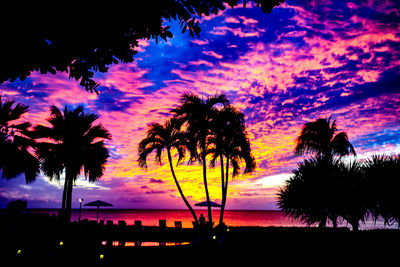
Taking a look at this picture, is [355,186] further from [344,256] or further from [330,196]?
[344,256]

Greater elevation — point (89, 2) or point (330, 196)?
point (89, 2)

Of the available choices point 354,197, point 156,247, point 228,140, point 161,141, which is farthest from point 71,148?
A: point 354,197

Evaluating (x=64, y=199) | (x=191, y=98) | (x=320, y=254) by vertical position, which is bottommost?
(x=320, y=254)

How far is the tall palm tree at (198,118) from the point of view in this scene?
13688mm

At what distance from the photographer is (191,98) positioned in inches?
540

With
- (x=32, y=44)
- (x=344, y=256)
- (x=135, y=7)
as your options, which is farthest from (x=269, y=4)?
(x=344, y=256)

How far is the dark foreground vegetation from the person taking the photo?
4.26 m

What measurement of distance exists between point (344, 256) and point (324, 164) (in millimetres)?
4532

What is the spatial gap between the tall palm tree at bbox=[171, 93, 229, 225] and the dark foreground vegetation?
4537 mm

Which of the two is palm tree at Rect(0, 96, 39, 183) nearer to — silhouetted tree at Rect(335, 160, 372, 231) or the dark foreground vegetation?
the dark foreground vegetation

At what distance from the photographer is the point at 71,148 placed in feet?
44.7

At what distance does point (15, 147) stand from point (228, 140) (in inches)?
408

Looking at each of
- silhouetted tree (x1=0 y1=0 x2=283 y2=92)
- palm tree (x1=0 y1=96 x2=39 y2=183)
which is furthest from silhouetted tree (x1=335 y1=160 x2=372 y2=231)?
palm tree (x1=0 y1=96 x2=39 y2=183)

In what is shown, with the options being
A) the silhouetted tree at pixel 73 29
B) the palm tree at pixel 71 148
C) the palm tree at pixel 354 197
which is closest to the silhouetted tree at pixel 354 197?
the palm tree at pixel 354 197
